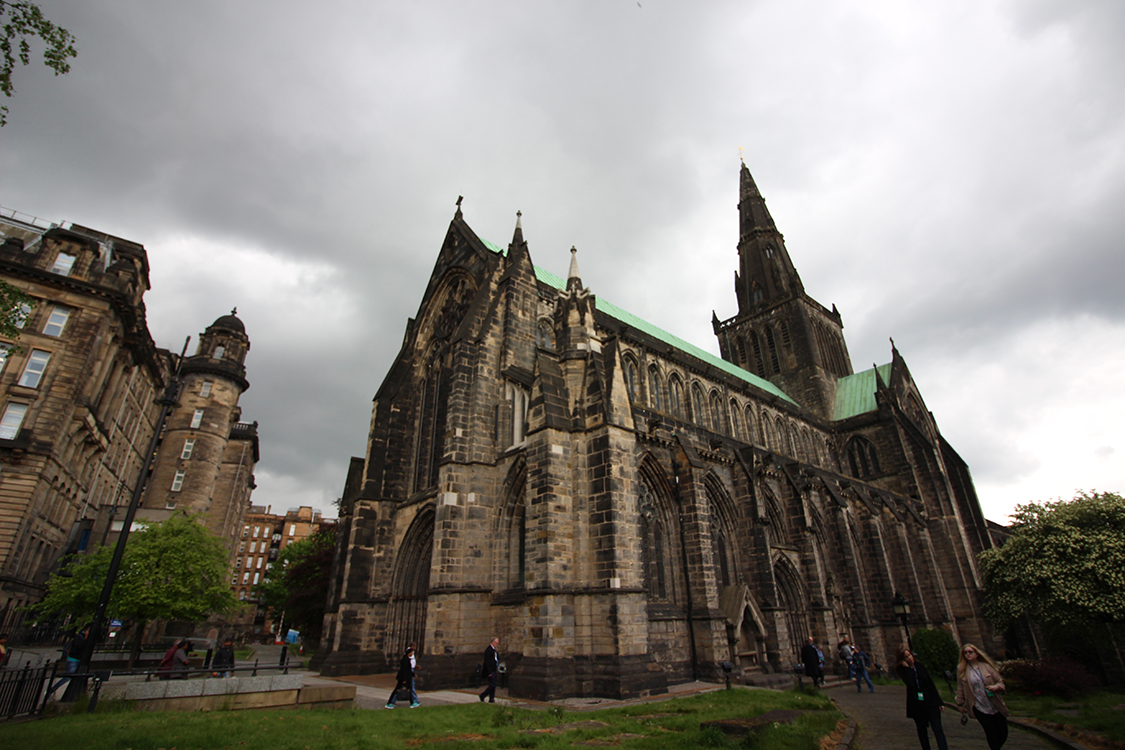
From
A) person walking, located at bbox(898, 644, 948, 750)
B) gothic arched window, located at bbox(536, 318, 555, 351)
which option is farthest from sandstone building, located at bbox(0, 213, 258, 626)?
person walking, located at bbox(898, 644, 948, 750)

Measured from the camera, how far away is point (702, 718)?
9.92 metres

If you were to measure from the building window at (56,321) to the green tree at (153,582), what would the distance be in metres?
13.4

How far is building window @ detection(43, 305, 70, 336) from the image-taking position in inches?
1078

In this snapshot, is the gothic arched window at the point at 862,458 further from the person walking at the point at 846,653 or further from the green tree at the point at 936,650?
the person walking at the point at 846,653

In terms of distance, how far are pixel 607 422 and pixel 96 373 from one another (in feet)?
93.5

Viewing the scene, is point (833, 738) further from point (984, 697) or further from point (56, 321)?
point (56, 321)

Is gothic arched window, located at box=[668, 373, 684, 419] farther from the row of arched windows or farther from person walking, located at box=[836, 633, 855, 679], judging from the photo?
person walking, located at box=[836, 633, 855, 679]

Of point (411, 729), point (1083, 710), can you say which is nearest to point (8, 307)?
point (411, 729)

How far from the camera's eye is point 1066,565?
67.7 ft

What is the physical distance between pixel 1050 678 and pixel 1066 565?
821 centimetres

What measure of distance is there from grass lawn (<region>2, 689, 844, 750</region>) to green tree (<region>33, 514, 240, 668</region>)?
1113 cm

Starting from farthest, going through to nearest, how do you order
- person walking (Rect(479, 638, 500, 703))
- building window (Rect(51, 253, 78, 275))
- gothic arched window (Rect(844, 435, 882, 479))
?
gothic arched window (Rect(844, 435, 882, 479)), building window (Rect(51, 253, 78, 275)), person walking (Rect(479, 638, 500, 703))

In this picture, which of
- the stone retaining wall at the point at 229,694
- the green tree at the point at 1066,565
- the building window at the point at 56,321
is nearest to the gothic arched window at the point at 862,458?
the green tree at the point at 1066,565

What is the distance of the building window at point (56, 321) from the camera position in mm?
27384
